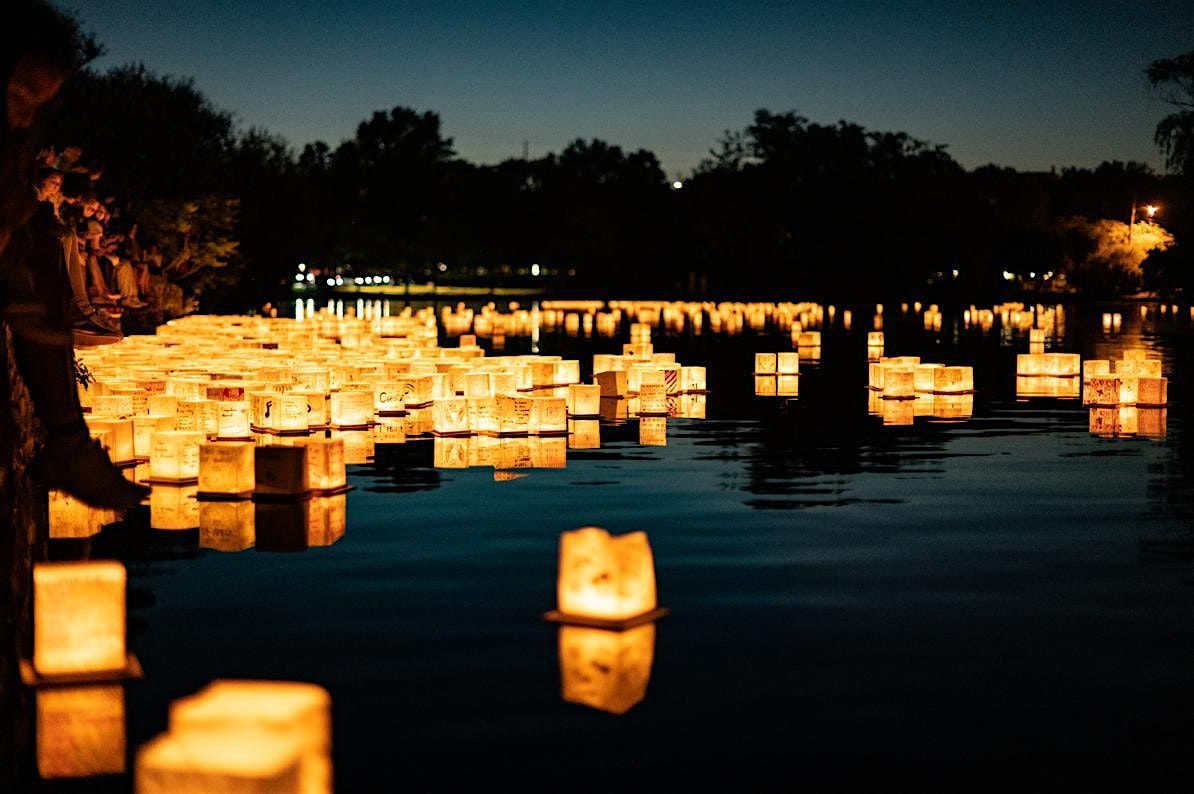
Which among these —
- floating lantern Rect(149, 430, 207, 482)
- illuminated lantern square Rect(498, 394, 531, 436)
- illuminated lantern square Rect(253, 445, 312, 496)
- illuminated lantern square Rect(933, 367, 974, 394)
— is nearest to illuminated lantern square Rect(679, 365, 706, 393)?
illuminated lantern square Rect(933, 367, 974, 394)

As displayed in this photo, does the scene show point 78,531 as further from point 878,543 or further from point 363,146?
point 363,146

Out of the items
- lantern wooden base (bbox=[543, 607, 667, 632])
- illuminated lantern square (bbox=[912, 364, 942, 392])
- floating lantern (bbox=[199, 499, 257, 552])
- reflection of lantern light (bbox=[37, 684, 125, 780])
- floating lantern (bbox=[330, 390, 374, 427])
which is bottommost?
reflection of lantern light (bbox=[37, 684, 125, 780])

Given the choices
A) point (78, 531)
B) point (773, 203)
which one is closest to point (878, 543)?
point (78, 531)

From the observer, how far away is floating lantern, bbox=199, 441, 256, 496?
1412cm

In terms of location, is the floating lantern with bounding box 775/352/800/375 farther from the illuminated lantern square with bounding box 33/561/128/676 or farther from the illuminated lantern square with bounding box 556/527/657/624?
the illuminated lantern square with bounding box 33/561/128/676

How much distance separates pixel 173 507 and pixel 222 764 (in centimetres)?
929

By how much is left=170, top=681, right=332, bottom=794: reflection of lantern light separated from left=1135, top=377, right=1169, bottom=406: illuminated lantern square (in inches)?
774

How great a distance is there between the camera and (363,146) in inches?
5965

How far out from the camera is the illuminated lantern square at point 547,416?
19562 mm

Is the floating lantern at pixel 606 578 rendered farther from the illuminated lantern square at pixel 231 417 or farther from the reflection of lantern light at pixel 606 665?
the illuminated lantern square at pixel 231 417

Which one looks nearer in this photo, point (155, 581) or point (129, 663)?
point (129, 663)

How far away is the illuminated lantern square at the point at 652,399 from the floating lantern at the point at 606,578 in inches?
516

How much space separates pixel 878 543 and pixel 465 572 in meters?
3.08

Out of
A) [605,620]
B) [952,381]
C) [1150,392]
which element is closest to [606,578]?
[605,620]
